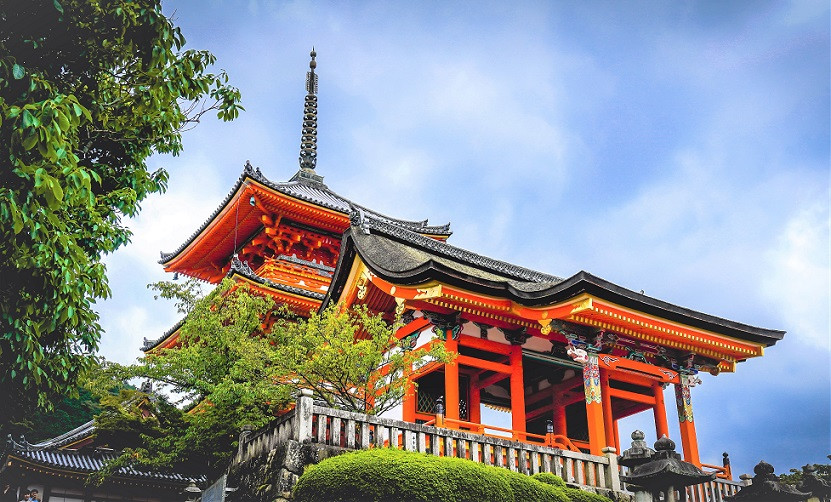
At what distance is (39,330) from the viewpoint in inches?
350

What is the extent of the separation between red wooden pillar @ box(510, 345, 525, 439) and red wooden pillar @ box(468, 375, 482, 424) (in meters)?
1.53

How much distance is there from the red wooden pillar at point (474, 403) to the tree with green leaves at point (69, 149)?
1002 cm

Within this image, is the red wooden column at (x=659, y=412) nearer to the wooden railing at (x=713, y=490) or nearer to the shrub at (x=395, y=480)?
the wooden railing at (x=713, y=490)

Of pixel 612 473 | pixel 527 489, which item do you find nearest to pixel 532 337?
pixel 612 473

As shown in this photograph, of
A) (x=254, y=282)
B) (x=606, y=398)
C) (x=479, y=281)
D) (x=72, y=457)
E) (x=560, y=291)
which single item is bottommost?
(x=72, y=457)

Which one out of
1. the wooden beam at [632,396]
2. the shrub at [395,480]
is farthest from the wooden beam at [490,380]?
the shrub at [395,480]

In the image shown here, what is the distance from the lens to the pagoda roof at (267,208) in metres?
25.3

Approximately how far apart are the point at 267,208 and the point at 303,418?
15.5 meters

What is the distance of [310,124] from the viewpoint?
36312 millimetres

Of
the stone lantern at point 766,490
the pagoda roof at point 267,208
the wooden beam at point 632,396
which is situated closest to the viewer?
the stone lantern at point 766,490

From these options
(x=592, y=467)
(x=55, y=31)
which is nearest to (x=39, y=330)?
(x=55, y=31)

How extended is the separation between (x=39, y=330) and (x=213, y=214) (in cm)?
1926

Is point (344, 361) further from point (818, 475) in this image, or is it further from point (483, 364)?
point (818, 475)

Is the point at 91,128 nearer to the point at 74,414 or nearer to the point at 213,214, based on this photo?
the point at 213,214
